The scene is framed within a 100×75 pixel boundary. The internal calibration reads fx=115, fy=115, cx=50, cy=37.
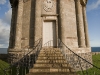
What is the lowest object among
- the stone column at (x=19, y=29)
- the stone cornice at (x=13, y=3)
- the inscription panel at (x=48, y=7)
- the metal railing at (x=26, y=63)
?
the metal railing at (x=26, y=63)

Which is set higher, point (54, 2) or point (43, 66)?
point (54, 2)

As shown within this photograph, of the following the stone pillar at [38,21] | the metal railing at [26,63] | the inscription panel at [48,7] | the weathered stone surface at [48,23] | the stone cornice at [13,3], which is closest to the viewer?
the metal railing at [26,63]

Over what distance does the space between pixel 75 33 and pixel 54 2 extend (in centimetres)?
425

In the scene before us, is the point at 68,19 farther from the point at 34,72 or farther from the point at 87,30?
the point at 34,72

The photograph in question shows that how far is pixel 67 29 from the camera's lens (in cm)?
1274

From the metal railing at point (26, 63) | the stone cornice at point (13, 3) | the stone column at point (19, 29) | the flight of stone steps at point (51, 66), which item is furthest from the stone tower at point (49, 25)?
the flight of stone steps at point (51, 66)

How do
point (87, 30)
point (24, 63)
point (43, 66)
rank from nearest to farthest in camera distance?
point (43, 66) < point (24, 63) < point (87, 30)

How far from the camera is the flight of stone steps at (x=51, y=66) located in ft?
22.0

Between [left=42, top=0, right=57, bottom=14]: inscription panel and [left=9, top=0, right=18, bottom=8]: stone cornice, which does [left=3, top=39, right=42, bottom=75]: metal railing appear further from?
[left=9, top=0, right=18, bottom=8]: stone cornice

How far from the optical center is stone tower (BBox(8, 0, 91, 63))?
40.8ft

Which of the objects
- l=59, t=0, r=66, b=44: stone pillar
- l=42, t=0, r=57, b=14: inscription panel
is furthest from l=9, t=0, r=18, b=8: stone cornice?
l=59, t=0, r=66, b=44: stone pillar

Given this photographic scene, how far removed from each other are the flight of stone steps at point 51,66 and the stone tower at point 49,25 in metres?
4.04

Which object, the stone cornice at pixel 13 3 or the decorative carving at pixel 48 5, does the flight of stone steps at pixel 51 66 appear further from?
the stone cornice at pixel 13 3

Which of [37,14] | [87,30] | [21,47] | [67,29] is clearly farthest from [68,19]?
[21,47]
